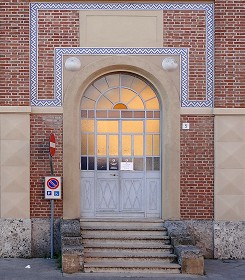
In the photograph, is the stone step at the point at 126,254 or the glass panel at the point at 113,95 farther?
the glass panel at the point at 113,95

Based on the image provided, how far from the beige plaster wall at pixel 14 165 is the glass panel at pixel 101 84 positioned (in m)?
1.84

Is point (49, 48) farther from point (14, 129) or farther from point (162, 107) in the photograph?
point (162, 107)

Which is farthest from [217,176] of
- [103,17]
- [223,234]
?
[103,17]

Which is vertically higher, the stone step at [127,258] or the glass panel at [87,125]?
the glass panel at [87,125]

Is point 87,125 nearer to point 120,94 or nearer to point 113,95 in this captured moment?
point 113,95

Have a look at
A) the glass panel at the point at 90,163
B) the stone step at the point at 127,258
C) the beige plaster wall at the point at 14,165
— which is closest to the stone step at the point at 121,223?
the stone step at the point at 127,258

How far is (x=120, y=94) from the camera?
14.6 m

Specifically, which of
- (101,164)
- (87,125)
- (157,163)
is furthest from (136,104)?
(101,164)

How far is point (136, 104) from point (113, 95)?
1.97 ft

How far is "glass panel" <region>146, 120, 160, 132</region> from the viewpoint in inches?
574

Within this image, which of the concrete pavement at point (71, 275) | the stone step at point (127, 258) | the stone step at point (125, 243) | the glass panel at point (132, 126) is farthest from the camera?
the glass panel at point (132, 126)

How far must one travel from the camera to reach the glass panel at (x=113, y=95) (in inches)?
576

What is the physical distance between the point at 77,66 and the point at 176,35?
247cm

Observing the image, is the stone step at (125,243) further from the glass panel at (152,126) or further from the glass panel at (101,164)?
the glass panel at (152,126)
